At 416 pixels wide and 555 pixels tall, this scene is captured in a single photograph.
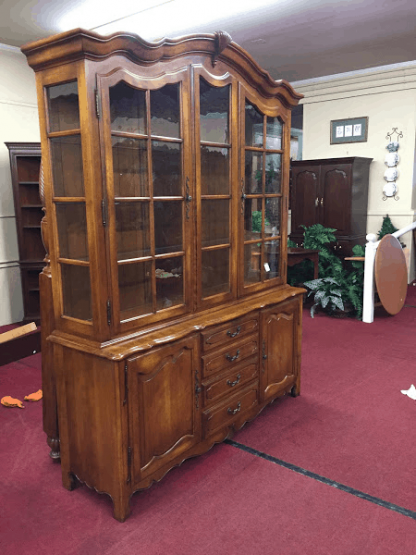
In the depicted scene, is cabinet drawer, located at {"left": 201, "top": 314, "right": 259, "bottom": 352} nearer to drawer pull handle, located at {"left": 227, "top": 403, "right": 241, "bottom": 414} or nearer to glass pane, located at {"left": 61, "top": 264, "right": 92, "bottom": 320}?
drawer pull handle, located at {"left": 227, "top": 403, "right": 241, "bottom": 414}

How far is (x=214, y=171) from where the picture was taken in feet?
8.55

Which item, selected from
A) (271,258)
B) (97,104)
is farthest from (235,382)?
(97,104)

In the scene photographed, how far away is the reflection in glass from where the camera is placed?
2.87 meters

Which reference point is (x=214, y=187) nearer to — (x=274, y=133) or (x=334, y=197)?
(x=274, y=133)

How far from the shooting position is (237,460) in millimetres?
2623

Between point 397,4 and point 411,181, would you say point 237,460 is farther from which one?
point 411,181

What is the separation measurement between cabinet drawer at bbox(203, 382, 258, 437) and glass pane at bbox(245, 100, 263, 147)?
1512 mm

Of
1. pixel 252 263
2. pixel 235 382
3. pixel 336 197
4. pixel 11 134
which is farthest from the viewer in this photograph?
pixel 336 197

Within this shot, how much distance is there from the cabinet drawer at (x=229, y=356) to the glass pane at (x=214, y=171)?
2.92ft

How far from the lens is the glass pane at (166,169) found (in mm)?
2240

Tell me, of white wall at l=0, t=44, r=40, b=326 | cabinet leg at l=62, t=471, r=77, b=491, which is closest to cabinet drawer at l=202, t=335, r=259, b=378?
cabinet leg at l=62, t=471, r=77, b=491

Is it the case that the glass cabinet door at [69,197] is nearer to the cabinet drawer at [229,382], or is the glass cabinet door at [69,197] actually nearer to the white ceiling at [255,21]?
the cabinet drawer at [229,382]

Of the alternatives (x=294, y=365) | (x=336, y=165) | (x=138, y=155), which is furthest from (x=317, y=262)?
(x=138, y=155)

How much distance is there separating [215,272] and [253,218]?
0.47 metres
